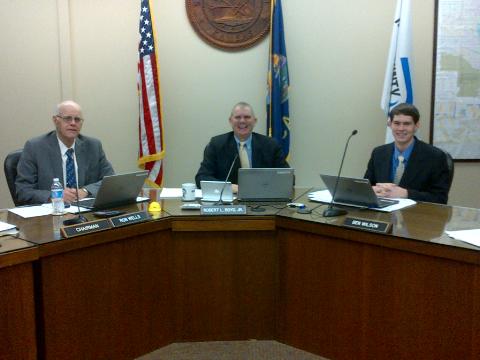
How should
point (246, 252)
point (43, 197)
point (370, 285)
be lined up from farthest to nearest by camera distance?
point (43, 197)
point (246, 252)
point (370, 285)

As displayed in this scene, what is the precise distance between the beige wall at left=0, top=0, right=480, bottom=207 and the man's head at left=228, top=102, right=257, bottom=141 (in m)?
0.78

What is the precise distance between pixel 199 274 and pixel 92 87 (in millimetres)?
2107

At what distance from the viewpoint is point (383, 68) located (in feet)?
12.0

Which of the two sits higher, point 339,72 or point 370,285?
point 339,72

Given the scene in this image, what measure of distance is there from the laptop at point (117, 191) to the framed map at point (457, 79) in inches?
97.9

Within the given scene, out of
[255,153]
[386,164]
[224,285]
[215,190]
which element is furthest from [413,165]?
[224,285]

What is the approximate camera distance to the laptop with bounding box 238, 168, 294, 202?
2289mm

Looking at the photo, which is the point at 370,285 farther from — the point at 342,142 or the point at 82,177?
the point at 342,142

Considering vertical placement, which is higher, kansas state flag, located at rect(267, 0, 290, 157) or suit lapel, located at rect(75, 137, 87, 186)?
kansas state flag, located at rect(267, 0, 290, 157)

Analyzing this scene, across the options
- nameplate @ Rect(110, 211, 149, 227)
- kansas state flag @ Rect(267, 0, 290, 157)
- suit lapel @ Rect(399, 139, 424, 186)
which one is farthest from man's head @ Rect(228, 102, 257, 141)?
nameplate @ Rect(110, 211, 149, 227)

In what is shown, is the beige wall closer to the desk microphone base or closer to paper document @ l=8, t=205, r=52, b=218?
paper document @ l=8, t=205, r=52, b=218

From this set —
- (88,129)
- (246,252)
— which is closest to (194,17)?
(88,129)

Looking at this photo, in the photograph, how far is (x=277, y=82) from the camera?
3.49m

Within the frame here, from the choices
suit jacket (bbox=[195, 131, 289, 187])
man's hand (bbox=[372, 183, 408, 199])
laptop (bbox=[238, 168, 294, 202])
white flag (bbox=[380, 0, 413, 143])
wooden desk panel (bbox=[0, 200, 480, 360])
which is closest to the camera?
wooden desk panel (bbox=[0, 200, 480, 360])
